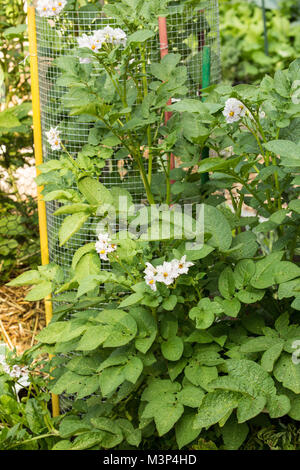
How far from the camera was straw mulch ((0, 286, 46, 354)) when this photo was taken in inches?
96.7

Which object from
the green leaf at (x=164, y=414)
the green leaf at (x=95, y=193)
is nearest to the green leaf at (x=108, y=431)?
the green leaf at (x=164, y=414)

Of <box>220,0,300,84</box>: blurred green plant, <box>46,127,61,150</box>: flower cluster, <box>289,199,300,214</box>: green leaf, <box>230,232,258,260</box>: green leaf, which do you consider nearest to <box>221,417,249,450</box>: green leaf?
<box>230,232,258,260</box>: green leaf

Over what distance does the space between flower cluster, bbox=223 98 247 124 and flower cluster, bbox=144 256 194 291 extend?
36 centimetres

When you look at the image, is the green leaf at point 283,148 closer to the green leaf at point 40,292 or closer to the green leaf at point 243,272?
the green leaf at point 243,272

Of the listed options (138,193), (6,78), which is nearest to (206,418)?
(138,193)

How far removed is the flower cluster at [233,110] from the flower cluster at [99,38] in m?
0.32

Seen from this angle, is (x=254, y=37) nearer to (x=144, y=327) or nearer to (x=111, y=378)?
(x=144, y=327)

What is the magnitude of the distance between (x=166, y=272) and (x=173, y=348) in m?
0.20

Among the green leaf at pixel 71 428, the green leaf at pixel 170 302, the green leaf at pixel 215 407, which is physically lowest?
the green leaf at pixel 71 428

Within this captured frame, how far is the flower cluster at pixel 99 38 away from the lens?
1562 millimetres

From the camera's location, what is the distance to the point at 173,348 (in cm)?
151

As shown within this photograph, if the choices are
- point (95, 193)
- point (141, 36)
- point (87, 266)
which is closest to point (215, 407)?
point (87, 266)

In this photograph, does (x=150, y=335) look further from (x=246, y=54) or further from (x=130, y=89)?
(x=246, y=54)

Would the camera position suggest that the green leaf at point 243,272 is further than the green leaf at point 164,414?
Yes
